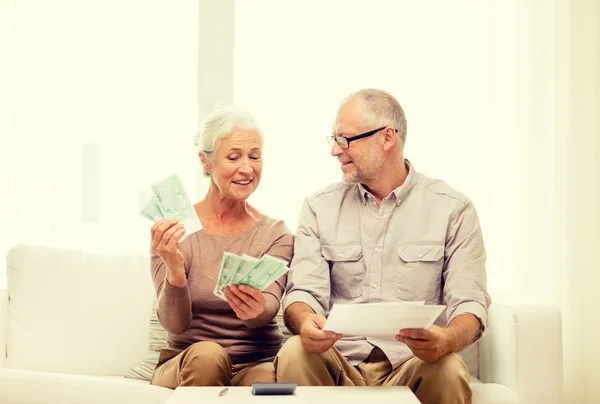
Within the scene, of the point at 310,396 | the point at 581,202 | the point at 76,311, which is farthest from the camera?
the point at 581,202

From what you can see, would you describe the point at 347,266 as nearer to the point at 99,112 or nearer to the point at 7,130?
the point at 99,112

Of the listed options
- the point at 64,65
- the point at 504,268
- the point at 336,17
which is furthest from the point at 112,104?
the point at 504,268

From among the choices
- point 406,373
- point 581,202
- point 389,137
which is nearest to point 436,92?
point 581,202

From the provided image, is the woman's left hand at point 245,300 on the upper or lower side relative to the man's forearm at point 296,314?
upper

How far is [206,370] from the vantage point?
2334mm

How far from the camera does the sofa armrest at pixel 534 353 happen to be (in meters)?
2.49

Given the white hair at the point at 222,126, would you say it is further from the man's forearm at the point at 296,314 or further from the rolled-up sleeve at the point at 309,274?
the man's forearm at the point at 296,314

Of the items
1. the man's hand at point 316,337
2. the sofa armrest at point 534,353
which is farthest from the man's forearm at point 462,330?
the man's hand at point 316,337

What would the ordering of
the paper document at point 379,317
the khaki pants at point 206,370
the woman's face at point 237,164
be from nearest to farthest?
the paper document at point 379,317 < the khaki pants at point 206,370 < the woman's face at point 237,164

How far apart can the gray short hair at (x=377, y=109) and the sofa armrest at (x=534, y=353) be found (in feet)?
2.49

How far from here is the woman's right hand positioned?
2395 mm

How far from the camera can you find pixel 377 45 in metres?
3.81

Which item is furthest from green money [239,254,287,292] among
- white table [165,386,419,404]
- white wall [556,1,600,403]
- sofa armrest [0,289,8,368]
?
white wall [556,1,600,403]

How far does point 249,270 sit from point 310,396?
496 mm
